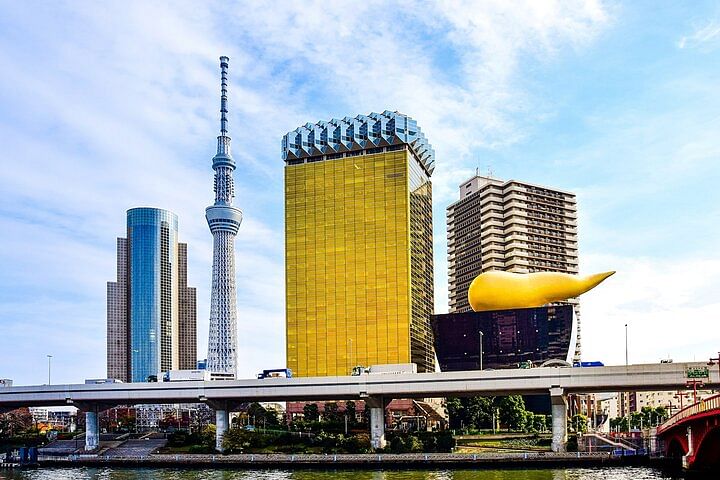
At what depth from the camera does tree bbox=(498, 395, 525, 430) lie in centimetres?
11238

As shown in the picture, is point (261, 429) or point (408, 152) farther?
point (408, 152)

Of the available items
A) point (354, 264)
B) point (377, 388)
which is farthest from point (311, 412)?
point (354, 264)

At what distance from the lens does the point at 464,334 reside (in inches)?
5226

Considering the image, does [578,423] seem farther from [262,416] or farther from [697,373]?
[262,416]

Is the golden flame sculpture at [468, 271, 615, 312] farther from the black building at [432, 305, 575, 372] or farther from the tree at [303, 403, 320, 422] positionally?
the tree at [303, 403, 320, 422]

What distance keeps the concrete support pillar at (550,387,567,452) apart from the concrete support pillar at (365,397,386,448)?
1844cm

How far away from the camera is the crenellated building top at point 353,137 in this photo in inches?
6634

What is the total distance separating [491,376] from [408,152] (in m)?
79.6

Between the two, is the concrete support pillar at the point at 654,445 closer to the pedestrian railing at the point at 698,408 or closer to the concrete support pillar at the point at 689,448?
the pedestrian railing at the point at 698,408

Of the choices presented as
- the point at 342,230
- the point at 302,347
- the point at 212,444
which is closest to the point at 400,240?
the point at 342,230

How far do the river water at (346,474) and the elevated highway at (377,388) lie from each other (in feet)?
43.7

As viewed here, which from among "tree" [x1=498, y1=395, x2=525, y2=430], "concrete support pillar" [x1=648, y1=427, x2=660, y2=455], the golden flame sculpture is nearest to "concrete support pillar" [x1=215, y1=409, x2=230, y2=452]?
"tree" [x1=498, y1=395, x2=525, y2=430]

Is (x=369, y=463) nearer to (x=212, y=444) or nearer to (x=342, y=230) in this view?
(x=212, y=444)

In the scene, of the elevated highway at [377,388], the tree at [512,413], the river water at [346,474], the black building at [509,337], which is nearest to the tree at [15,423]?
the elevated highway at [377,388]
